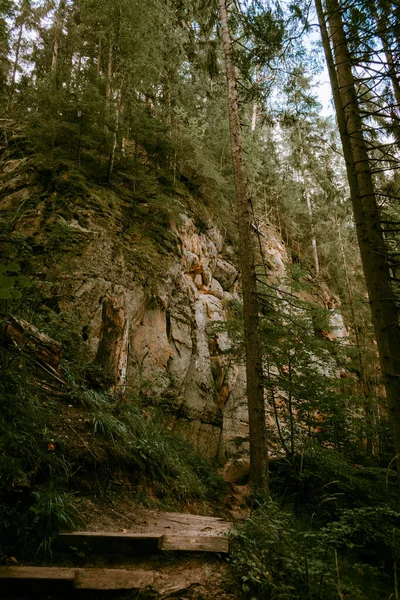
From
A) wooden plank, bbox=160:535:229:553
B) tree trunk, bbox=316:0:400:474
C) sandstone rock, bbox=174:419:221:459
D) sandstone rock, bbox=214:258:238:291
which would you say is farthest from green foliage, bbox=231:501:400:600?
sandstone rock, bbox=214:258:238:291

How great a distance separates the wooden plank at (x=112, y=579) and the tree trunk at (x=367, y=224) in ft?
8.17

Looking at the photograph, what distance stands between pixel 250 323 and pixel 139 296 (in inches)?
148

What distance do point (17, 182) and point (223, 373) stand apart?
8433 millimetres

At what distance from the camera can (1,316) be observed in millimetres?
4160

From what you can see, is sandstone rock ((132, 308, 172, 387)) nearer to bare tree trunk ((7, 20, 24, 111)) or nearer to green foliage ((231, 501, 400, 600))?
green foliage ((231, 501, 400, 600))

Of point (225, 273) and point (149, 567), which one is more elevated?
point (225, 273)

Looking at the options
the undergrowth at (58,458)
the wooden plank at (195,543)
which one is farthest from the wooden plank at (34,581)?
the wooden plank at (195,543)

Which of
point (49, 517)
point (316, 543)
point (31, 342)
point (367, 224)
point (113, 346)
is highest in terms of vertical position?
point (367, 224)

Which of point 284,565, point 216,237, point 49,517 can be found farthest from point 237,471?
point 216,237

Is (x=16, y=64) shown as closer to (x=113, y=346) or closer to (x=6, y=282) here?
(x=113, y=346)

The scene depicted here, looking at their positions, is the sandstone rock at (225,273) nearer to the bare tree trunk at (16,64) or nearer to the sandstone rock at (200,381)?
the sandstone rock at (200,381)

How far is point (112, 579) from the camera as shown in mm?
2334

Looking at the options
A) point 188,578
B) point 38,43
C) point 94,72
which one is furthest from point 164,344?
point 38,43

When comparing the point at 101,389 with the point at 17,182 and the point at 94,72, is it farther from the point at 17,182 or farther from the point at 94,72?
the point at 94,72
